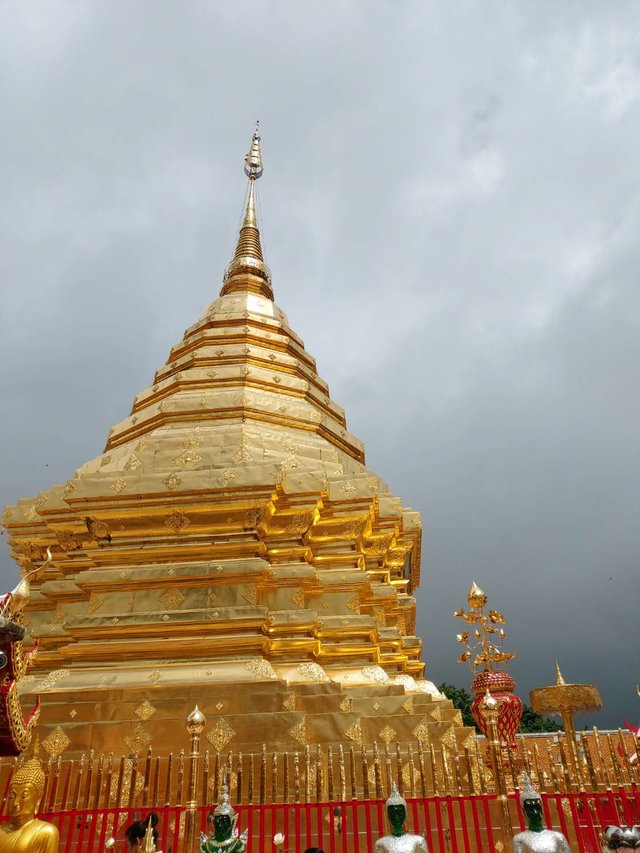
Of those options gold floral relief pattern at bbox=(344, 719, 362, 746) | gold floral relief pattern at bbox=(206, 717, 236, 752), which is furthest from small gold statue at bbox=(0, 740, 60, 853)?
gold floral relief pattern at bbox=(344, 719, 362, 746)

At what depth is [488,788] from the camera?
5.53m

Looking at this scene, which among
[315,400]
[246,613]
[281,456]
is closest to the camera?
[246,613]

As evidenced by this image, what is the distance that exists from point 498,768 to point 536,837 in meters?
0.90

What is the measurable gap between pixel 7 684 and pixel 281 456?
229 inches

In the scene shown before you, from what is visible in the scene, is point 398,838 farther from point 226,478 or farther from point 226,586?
point 226,478

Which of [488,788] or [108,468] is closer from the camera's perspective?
[488,788]

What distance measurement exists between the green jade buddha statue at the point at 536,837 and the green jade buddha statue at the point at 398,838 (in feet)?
1.96

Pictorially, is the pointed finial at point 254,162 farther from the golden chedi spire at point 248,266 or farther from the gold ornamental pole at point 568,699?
the gold ornamental pole at point 568,699

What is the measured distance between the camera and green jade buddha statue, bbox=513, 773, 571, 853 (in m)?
3.98

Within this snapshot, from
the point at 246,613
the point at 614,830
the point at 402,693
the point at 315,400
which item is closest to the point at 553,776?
the point at 614,830

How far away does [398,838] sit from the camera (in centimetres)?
407

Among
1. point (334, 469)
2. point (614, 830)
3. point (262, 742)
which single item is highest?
point (334, 469)

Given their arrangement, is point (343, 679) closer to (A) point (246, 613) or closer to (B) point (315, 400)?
(A) point (246, 613)

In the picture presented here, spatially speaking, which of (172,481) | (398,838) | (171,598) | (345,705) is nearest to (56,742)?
(171,598)
